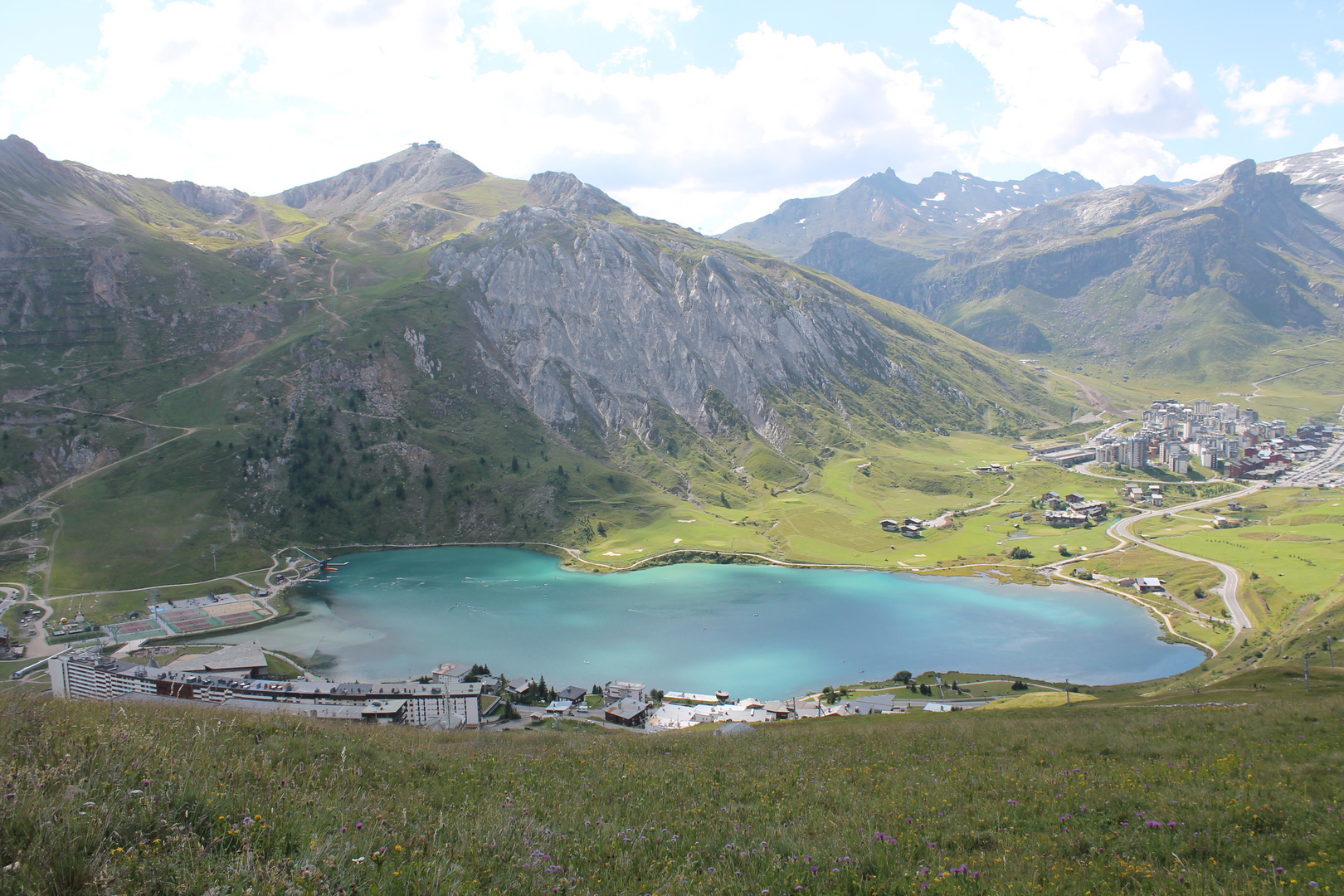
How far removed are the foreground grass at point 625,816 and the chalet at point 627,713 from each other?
3718 centimetres

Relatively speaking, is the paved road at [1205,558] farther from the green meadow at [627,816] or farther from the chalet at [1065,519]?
the green meadow at [627,816]

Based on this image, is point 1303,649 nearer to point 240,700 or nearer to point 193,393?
point 240,700

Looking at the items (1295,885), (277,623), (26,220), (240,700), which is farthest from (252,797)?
(26,220)

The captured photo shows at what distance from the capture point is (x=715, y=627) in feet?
292

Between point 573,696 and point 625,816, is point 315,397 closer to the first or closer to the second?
point 573,696

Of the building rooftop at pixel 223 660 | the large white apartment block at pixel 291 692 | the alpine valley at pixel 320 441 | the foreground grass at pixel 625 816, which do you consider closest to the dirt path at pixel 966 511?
A: the alpine valley at pixel 320 441

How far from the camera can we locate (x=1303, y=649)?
5584cm

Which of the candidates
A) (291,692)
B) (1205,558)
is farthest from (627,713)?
(1205,558)

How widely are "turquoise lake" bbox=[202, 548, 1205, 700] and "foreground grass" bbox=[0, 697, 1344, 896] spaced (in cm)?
5471

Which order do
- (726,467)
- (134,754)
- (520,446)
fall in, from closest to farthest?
(134,754), (520,446), (726,467)

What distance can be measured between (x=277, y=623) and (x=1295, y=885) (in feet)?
341

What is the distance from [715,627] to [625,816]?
7903cm

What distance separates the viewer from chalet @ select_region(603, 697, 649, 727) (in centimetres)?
5397

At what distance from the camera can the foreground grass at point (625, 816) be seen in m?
6.97
